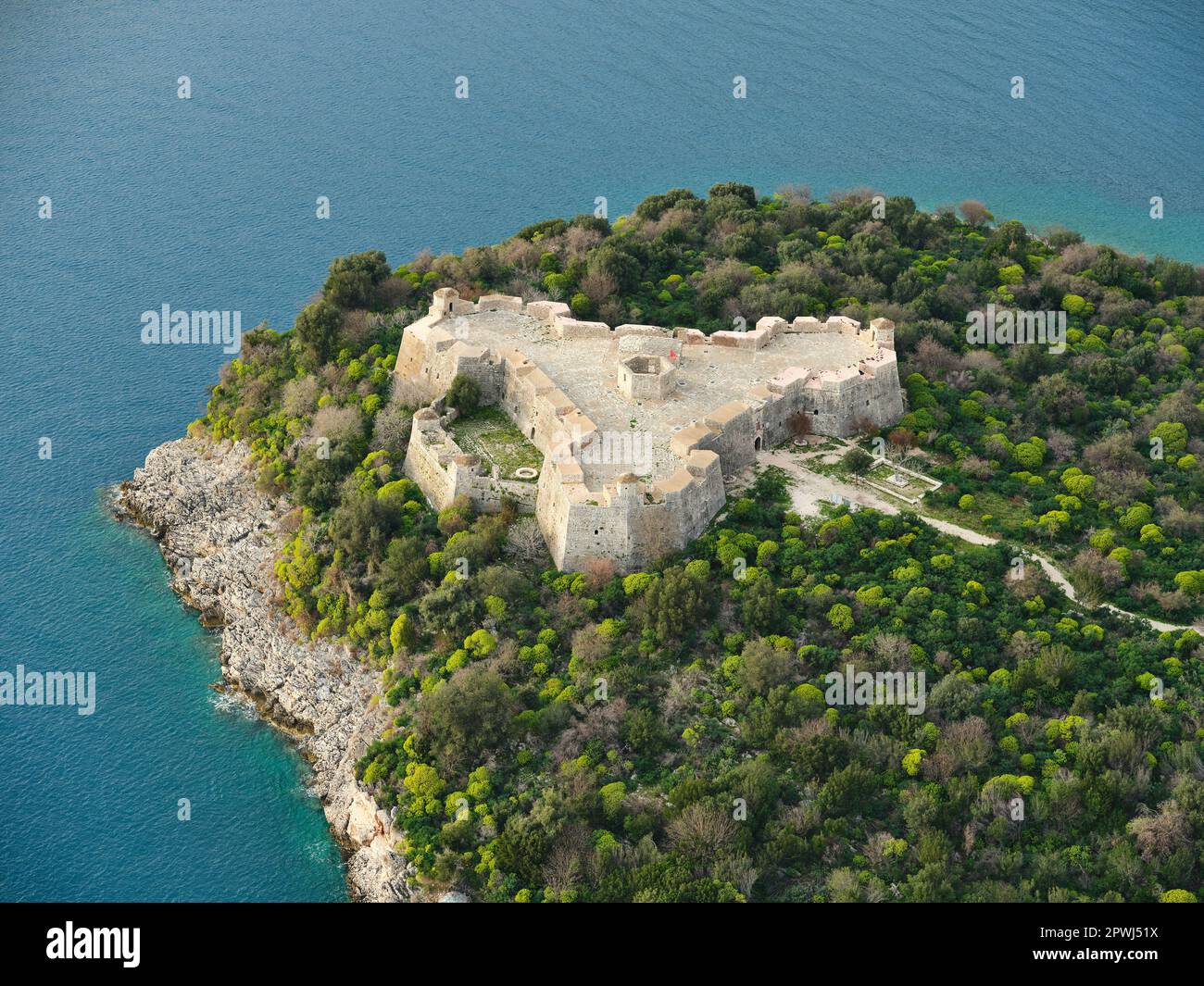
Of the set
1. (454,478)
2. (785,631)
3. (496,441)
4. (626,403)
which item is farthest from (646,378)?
(785,631)

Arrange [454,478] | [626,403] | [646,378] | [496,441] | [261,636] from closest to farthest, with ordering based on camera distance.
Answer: [454,478], [261,636], [646,378], [626,403], [496,441]

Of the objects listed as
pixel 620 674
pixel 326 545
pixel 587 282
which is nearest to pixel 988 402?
pixel 587 282

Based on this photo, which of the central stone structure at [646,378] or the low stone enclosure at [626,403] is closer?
the low stone enclosure at [626,403]

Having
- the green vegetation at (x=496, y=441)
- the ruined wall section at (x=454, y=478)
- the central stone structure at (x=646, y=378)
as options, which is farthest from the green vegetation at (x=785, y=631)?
the central stone structure at (x=646, y=378)

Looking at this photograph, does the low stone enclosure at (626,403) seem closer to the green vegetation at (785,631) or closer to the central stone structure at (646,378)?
the central stone structure at (646,378)

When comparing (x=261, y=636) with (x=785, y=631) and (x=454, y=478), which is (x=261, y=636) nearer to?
(x=454, y=478)

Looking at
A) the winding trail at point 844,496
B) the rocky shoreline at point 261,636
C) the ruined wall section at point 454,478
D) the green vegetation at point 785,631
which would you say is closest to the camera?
the green vegetation at point 785,631
